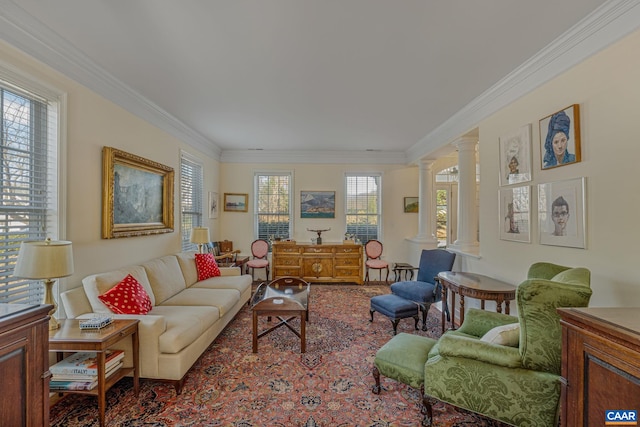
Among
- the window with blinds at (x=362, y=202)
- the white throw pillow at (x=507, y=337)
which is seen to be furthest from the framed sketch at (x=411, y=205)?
the white throw pillow at (x=507, y=337)

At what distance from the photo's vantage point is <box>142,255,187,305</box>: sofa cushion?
330cm

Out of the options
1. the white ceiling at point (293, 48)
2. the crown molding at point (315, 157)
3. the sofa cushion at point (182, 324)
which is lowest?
the sofa cushion at point (182, 324)

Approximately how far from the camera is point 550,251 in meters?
2.51

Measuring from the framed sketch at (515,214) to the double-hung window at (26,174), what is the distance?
176 inches

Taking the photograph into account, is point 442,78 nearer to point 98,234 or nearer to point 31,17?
point 31,17

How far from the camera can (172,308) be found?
9.98ft

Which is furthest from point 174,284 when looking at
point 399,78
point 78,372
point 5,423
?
point 399,78

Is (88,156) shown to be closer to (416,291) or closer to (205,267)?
(205,267)

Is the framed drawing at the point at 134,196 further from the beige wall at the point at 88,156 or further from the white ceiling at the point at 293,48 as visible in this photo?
the white ceiling at the point at 293,48

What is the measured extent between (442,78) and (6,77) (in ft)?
12.5

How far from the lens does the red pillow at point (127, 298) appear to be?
2499mm

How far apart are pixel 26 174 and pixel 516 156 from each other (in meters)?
4.60

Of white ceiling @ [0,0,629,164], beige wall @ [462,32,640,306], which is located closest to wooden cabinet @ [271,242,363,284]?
white ceiling @ [0,0,629,164]

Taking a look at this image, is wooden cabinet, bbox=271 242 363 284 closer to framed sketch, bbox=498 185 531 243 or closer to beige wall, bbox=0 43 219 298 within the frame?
beige wall, bbox=0 43 219 298
